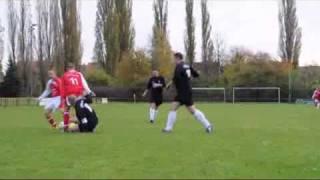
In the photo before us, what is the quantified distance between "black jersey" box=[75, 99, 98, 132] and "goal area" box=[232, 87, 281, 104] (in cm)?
5999

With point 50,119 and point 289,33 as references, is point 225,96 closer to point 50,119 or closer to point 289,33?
point 289,33

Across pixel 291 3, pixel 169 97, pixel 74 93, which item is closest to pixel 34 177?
pixel 74 93

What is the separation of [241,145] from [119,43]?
68.5 m

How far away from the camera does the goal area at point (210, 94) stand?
78.5 m

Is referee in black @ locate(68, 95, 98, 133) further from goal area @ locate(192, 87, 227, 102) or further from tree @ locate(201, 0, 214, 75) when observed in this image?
tree @ locate(201, 0, 214, 75)

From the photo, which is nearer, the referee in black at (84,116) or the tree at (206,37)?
the referee in black at (84,116)

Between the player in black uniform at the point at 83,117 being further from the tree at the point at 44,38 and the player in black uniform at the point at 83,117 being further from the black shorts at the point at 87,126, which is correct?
the tree at the point at 44,38

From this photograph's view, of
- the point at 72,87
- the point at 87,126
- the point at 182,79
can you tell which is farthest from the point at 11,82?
the point at 182,79

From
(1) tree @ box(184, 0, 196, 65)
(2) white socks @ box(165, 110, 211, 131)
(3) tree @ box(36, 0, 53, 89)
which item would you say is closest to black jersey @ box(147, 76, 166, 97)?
(2) white socks @ box(165, 110, 211, 131)

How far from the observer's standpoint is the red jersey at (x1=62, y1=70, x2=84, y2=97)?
18516mm

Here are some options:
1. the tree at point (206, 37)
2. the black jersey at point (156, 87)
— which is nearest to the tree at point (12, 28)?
the tree at point (206, 37)

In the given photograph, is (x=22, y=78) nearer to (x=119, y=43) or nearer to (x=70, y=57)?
(x=70, y=57)

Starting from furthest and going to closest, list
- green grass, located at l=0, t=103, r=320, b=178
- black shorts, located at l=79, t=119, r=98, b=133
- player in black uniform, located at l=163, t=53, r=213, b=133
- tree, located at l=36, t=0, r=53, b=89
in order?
1. tree, located at l=36, t=0, r=53, b=89
2. black shorts, located at l=79, t=119, r=98, b=133
3. player in black uniform, located at l=163, t=53, r=213, b=133
4. green grass, located at l=0, t=103, r=320, b=178

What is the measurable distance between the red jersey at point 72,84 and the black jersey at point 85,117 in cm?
33
